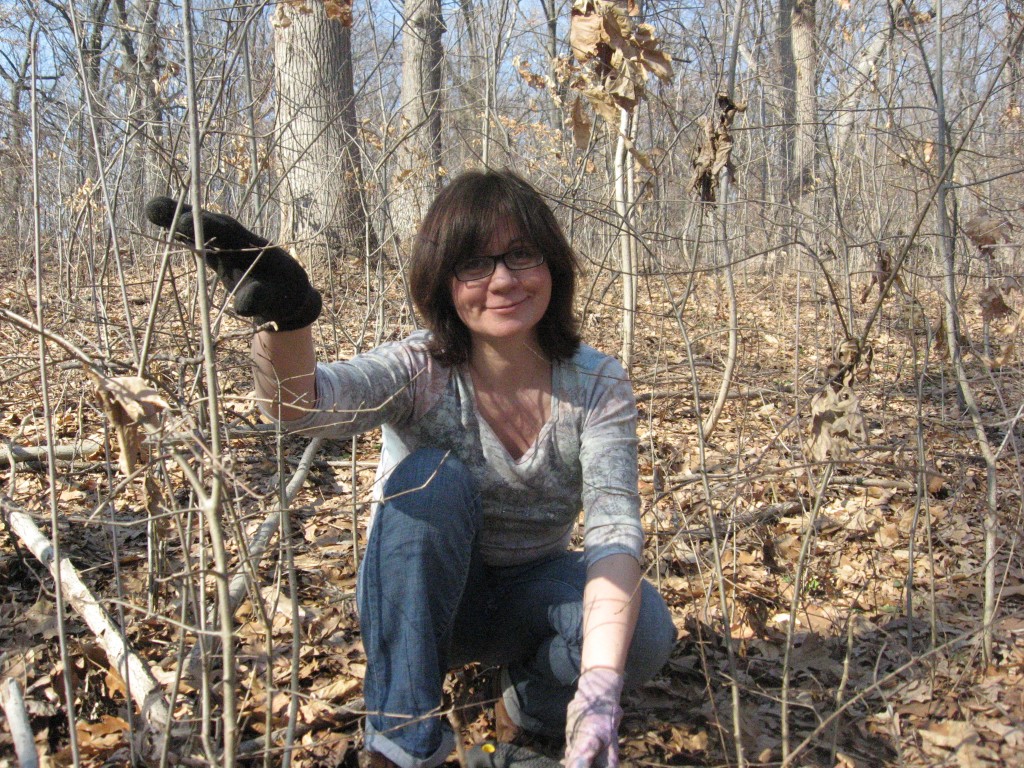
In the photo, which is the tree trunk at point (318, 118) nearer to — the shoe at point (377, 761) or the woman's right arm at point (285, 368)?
the woman's right arm at point (285, 368)

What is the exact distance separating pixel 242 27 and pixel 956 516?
8.41 ft

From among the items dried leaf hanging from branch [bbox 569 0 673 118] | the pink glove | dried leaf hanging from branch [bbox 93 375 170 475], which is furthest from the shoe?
dried leaf hanging from branch [bbox 569 0 673 118]

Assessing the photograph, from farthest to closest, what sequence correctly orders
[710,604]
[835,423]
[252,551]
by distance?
[710,604]
[252,551]
[835,423]

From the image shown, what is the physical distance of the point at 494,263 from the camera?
1.62 meters

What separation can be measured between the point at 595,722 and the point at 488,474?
1.83 feet

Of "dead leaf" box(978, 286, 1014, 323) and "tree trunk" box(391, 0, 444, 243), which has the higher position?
"tree trunk" box(391, 0, 444, 243)

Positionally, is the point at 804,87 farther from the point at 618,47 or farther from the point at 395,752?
the point at 395,752

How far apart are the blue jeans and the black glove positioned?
347 millimetres

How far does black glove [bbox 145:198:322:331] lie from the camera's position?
118 cm

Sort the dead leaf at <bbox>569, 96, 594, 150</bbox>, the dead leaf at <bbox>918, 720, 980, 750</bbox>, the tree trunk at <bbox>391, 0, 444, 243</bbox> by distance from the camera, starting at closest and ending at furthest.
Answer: the dead leaf at <bbox>918, 720, 980, 750</bbox> → the dead leaf at <bbox>569, 96, 594, 150</bbox> → the tree trunk at <bbox>391, 0, 444, 243</bbox>

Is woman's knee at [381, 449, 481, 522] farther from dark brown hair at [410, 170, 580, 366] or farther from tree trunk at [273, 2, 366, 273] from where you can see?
tree trunk at [273, 2, 366, 273]

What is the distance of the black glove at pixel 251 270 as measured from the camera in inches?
46.4

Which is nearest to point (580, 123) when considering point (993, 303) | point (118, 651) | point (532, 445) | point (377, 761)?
point (532, 445)

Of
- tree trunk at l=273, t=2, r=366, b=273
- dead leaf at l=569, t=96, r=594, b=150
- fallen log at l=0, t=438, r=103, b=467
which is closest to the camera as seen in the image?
dead leaf at l=569, t=96, r=594, b=150
